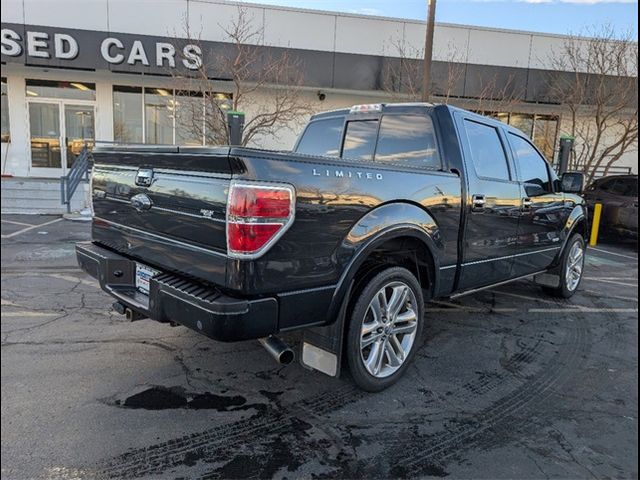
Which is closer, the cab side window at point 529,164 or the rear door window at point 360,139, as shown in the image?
the rear door window at point 360,139

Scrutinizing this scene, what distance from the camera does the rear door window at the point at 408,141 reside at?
410cm

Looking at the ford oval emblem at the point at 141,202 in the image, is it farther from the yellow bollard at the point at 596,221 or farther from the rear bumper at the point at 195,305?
the yellow bollard at the point at 596,221

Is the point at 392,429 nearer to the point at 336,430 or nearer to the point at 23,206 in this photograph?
the point at 336,430

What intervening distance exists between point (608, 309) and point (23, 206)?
42.7 feet

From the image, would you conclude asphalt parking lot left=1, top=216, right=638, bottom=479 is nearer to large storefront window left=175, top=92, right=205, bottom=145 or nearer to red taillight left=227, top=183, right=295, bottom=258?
red taillight left=227, top=183, right=295, bottom=258

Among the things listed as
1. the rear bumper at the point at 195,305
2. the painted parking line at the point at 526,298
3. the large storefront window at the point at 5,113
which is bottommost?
the painted parking line at the point at 526,298

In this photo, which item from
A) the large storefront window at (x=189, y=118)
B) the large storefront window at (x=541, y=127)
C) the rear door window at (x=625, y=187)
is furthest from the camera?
the large storefront window at (x=541, y=127)

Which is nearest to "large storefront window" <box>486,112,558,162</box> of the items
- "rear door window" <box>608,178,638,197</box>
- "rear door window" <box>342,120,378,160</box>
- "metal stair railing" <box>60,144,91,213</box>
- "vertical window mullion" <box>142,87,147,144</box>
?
"rear door window" <box>608,178,638,197</box>

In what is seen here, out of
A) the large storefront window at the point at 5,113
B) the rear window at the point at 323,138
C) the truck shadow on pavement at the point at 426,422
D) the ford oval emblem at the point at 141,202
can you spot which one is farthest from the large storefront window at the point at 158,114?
the truck shadow on pavement at the point at 426,422

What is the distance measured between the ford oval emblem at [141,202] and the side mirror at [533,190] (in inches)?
143

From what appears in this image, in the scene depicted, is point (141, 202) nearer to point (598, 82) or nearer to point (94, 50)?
point (94, 50)

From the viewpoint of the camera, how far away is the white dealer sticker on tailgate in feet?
10.7

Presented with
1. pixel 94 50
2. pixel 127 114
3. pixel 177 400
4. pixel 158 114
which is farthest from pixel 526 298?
pixel 127 114

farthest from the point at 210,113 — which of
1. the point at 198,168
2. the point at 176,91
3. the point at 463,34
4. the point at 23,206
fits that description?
the point at 198,168
